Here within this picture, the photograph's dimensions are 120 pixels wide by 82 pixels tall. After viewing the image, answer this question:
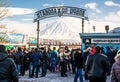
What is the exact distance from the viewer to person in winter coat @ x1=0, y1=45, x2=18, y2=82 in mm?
7391

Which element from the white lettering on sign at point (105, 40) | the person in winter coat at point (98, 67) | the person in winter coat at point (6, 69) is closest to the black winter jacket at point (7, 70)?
the person in winter coat at point (6, 69)

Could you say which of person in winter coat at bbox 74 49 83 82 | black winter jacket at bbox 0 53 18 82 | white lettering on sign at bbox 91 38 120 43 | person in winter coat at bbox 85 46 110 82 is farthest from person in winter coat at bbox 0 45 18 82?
white lettering on sign at bbox 91 38 120 43

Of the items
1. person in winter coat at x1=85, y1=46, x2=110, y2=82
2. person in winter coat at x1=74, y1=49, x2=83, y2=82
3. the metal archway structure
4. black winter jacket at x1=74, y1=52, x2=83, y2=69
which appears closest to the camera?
person in winter coat at x1=85, y1=46, x2=110, y2=82

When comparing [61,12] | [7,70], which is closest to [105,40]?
[61,12]

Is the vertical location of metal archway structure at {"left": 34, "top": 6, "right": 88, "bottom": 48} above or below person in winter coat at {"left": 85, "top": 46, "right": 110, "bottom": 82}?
above

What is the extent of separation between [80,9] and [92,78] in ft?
98.8

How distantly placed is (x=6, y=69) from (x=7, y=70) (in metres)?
0.03

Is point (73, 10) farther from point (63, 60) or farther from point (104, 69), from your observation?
point (104, 69)

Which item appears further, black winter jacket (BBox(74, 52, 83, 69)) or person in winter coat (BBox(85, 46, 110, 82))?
black winter jacket (BBox(74, 52, 83, 69))

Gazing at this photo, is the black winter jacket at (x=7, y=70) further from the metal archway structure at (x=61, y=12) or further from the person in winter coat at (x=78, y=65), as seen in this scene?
the metal archway structure at (x=61, y=12)

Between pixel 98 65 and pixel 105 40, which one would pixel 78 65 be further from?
pixel 105 40

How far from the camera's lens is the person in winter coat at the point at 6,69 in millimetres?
7391

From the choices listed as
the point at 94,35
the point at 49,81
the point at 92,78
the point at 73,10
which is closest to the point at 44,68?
the point at 49,81

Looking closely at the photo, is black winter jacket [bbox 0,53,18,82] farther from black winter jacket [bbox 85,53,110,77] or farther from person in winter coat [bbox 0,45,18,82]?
black winter jacket [bbox 85,53,110,77]
